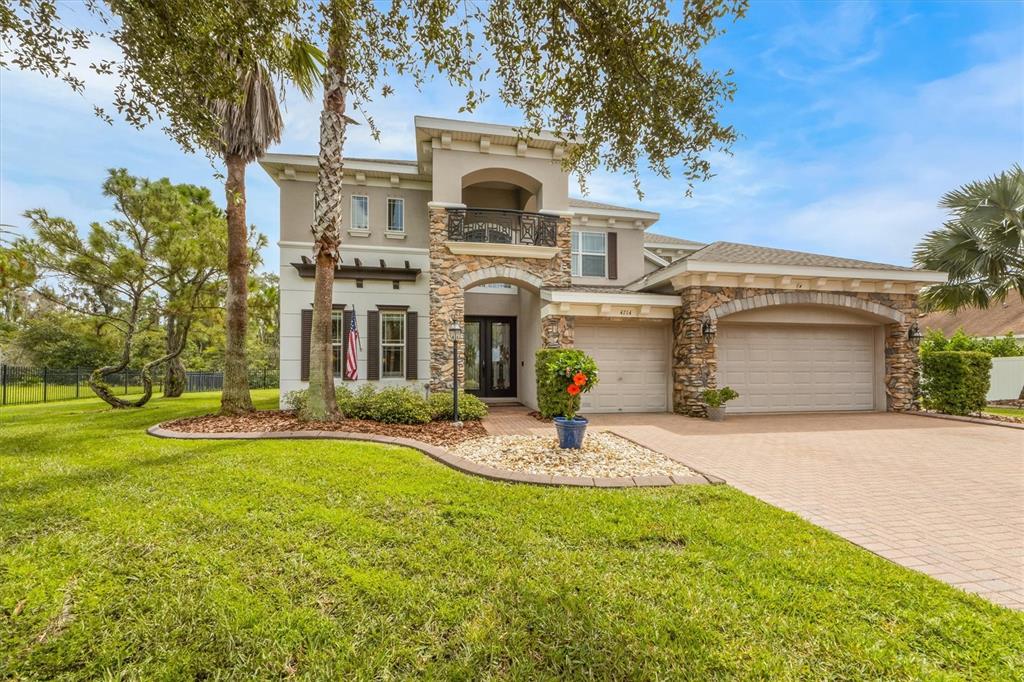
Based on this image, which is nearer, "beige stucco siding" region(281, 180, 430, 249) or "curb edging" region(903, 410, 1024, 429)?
"curb edging" region(903, 410, 1024, 429)

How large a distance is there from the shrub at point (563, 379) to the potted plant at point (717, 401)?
3556mm

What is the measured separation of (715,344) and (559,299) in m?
4.37

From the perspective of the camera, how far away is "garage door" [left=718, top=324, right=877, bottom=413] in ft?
39.3

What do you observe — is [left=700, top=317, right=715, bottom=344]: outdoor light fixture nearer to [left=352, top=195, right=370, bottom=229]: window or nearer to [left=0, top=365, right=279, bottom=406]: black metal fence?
[left=352, top=195, right=370, bottom=229]: window

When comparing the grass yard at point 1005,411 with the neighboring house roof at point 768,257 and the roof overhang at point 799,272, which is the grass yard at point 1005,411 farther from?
the neighboring house roof at point 768,257

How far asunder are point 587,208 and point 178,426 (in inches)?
507

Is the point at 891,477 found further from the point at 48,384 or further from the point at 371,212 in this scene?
the point at 48,384

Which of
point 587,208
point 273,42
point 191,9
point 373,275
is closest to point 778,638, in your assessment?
point 273,42

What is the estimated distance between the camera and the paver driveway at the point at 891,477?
3529 mm

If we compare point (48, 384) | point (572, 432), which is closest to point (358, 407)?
point (572, 432)

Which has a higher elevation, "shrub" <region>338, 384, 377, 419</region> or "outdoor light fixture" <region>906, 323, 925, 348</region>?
"outdoor light fixture" <region>906, 323, 925, 348</region>

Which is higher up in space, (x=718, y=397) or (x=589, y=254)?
(x=589, y=254)

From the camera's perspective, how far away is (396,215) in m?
13.1

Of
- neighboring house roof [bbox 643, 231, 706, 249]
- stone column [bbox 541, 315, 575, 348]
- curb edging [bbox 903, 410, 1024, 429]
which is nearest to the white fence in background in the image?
curb edging [bbox 903, 410, 1024, 429]
